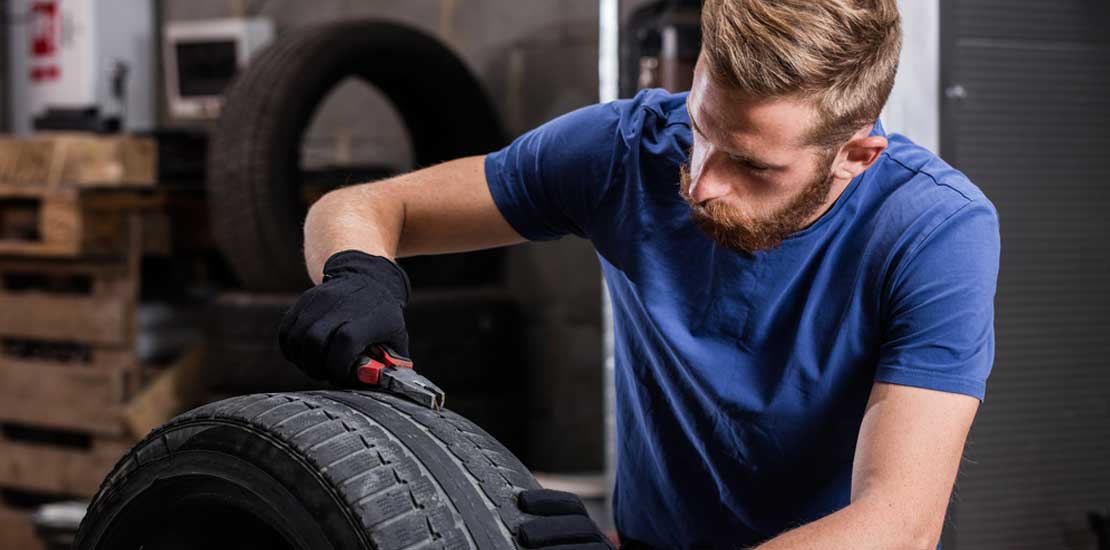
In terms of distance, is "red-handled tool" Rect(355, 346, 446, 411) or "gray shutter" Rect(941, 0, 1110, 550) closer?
"red-handled tool" Rect(355, 346, 446, 411)

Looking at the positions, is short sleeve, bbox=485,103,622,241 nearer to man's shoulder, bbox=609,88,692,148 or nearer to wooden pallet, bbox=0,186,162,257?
man's shoulder, bbox=609,88,692,148

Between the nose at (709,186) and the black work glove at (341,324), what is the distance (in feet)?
1.09

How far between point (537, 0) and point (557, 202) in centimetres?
217

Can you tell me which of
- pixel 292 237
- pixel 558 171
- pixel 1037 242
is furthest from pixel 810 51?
pixel 292 237

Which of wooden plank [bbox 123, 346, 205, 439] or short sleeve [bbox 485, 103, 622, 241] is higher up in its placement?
short sleeve [bbox 485, 103, 622, 241]

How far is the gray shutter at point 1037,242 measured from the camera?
2.10 meters

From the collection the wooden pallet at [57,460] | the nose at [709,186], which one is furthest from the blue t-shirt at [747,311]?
the wooden pallet at [57,460]

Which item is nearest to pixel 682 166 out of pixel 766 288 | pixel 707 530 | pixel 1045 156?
pixel 766 288

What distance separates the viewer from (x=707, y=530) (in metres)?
1.46

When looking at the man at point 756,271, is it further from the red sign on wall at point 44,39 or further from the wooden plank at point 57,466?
the red sign on wall at point 44,39

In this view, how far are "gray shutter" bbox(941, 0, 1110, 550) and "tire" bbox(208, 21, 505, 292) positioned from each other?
67.6 inches

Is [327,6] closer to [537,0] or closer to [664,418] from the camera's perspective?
[537,0]

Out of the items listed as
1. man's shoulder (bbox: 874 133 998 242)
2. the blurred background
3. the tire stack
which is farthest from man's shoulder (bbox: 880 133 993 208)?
the tire stack

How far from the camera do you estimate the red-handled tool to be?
1.20 meters
